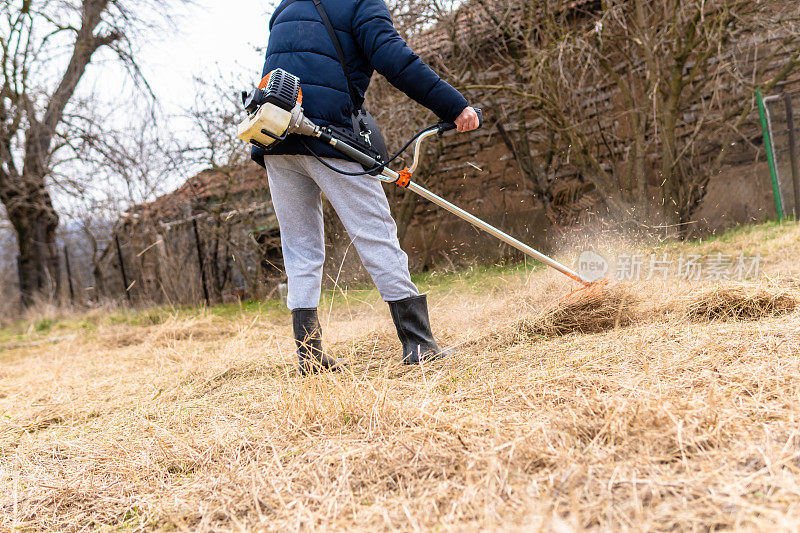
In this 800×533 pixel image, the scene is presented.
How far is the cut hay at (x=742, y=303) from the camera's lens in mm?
2154

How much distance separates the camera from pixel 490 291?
3627mm

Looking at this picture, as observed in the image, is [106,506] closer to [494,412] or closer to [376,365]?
[494,412]

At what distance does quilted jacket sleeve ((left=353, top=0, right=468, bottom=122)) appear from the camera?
2.06 metres

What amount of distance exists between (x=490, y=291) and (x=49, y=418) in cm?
240

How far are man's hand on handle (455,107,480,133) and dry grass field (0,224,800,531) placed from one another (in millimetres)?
840

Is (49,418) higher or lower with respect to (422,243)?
lower

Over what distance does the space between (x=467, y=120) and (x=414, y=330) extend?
799mm

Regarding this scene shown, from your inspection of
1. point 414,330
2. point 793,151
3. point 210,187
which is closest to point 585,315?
point 414,330

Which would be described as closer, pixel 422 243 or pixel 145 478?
pixel 145 478

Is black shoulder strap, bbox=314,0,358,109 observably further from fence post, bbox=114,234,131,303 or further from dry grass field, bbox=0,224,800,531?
fence post, bbox=114,234,131,303

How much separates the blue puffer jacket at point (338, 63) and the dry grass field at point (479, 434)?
3.06 ft

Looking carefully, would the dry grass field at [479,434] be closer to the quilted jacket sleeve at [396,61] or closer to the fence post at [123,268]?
the quilted jacket sleeve at [396,61]

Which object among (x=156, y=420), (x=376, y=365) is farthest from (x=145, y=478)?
(x=376, y=365)

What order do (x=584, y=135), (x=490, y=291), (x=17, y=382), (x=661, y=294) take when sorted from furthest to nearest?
(x=584, y=135) < (x=490, y=291) < (x=17, y=382) < (x=661, y=294)
